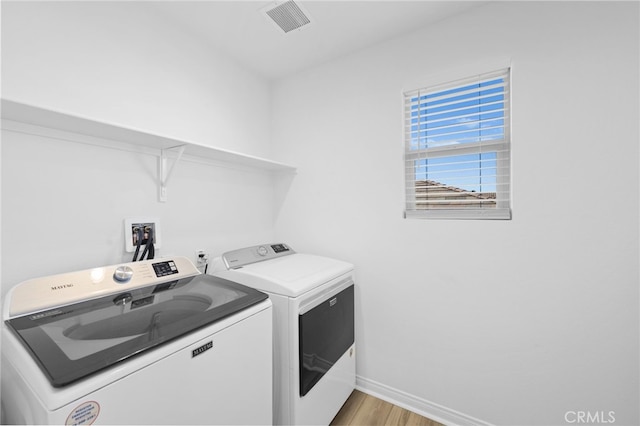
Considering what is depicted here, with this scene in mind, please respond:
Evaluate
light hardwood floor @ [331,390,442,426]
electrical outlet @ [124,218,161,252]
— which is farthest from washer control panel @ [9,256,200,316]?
light hardwood floor @ [331,390,442,426]

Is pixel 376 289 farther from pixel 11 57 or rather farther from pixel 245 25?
pixel 11 57

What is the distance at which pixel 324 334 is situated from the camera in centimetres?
160

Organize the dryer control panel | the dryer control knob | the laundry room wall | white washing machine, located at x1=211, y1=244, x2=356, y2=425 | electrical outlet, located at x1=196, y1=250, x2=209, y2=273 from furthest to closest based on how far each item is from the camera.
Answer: electrical outlet, located at x1=196, y1=250, x2=209, y2=273 → the dryer control panel → white washing machine, located at x1=211, y1=244, x2=356, y2=425 → the dryer control knob → the laundry room wall

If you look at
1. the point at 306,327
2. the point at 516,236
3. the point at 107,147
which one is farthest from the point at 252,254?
the point at 516,236

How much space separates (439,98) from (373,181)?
68 cm

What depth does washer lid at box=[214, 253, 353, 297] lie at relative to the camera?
4.74ft

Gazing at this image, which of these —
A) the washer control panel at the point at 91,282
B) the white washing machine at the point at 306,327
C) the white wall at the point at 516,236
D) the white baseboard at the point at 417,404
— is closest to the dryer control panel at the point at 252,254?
the white washing machine at the point at 306,327

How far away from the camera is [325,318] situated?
160 cm

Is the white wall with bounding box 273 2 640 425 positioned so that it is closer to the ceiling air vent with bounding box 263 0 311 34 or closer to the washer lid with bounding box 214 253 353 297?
the washer lid with bounding box 214 253 353 297

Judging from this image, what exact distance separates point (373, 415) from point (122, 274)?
1724 millimetres

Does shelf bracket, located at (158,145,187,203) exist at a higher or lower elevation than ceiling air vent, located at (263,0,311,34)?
lower

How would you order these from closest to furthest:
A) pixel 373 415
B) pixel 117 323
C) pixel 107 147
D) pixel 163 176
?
pixel 117 323 → pixel 107 147 → pixel 163 176 → pixel 373 415

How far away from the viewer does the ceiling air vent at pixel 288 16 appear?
1573 millimetres

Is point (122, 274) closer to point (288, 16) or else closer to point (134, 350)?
point (134, 350)
